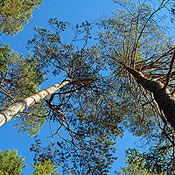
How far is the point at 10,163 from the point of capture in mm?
10359

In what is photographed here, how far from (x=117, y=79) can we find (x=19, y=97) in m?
4.99

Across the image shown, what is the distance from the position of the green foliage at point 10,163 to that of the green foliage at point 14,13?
8030mm

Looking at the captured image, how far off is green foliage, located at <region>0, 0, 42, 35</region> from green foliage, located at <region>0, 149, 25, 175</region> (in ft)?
26.3

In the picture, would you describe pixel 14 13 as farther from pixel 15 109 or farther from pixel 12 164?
pixel 12 164

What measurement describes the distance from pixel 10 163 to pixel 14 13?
9188 mm

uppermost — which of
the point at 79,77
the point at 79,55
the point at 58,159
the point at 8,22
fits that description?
the point at 8,22

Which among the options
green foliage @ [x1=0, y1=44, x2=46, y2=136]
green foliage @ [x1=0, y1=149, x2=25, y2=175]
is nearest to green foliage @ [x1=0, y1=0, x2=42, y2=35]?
green foliage @ [x1=0, y1=44, x2=46, y2=136]

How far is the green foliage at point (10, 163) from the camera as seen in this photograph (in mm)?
9820

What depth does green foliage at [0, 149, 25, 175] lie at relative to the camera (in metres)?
9.82

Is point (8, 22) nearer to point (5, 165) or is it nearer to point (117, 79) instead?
point (117, 79)

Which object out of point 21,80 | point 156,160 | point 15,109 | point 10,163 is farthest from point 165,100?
point 10,163

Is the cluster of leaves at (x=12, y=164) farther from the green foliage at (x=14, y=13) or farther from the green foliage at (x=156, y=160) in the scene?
the green foliage at (x=14, y=13)

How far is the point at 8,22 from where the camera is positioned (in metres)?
9.75

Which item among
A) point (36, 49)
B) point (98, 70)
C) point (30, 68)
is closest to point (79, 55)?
point (98, 70)
